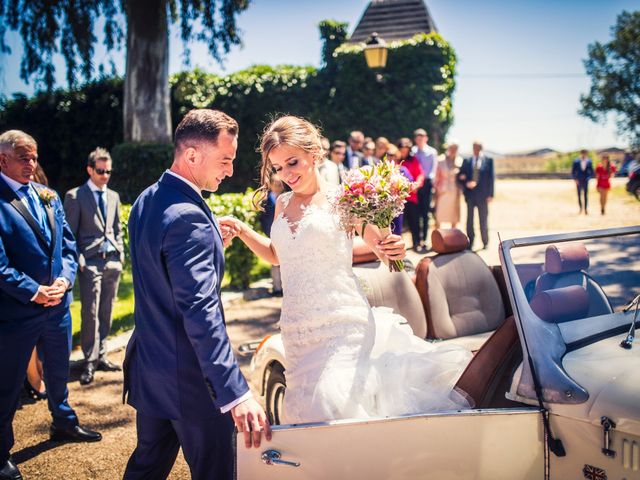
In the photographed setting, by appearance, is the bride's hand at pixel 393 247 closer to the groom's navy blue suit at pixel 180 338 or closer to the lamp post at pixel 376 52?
the groom's navy blue suit at pixel 180 338

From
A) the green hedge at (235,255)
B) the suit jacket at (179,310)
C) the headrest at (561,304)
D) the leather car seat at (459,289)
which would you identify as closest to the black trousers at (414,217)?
the green hedge at (235,255)

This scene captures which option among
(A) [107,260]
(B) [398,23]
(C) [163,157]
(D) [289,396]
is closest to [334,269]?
(D) [289,396]

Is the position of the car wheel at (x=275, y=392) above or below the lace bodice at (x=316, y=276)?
below

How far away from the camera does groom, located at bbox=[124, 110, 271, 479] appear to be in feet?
7.09

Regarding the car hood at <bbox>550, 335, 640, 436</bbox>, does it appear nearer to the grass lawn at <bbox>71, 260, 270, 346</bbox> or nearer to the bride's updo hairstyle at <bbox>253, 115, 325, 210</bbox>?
the bride's updo hairstyle at <bbox>253, 115, 325, 210</bbox>

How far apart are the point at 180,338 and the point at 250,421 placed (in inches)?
18.0

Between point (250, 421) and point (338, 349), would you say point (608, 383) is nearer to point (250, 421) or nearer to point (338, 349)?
point (338, 349)

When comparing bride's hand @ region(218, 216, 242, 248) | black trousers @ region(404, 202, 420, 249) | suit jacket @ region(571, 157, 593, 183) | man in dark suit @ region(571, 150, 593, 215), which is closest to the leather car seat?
bride's hand @ region(218, 216, 242, 248)

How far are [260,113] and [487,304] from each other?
14.7 meters

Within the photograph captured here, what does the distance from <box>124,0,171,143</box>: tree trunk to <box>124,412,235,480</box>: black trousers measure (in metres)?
12.2

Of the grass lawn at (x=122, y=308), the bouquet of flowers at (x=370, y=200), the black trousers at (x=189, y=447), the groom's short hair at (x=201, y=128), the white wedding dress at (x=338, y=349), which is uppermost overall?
the groom's short hair at (x=201, y=128)

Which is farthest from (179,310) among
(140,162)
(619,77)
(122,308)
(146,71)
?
(619,77)

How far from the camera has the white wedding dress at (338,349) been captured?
2.74m

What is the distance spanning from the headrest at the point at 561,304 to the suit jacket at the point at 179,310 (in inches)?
58.4
